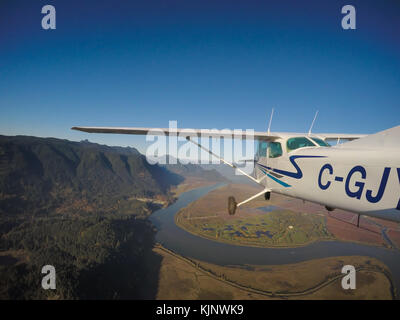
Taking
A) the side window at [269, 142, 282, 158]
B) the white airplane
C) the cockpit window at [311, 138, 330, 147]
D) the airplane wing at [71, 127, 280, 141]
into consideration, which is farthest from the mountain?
the cockpit window at [311, 138, 330, 147]

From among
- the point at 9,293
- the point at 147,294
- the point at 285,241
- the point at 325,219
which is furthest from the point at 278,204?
A: the point at 9,293

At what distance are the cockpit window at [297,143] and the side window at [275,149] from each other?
8.7 inches

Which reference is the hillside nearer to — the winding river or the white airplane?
the winding river

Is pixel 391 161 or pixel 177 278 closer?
pixel 391 161

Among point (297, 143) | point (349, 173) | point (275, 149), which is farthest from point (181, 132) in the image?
point (349, 173)

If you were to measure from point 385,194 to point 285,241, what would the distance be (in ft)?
246

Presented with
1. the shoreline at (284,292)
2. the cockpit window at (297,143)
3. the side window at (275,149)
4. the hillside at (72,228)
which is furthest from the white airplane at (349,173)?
the hillside at (72,228)

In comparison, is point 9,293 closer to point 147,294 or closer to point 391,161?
point 147,294

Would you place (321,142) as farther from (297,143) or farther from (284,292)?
(284,292)

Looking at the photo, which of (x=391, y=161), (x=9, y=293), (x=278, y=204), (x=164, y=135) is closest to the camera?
(x=391, y=161)

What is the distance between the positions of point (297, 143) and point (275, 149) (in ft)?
1.79

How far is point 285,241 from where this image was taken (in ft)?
211

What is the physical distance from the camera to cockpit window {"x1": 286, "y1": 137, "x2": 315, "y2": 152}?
3721mm

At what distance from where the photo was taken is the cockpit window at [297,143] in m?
3.72
